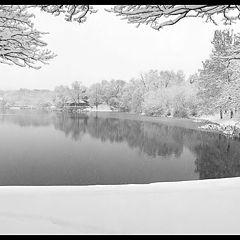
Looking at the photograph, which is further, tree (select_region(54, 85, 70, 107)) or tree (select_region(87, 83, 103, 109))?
tree (select_region(87, 83, 103, 109))

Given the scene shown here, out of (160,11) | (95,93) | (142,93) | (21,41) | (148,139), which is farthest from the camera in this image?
(142,93)

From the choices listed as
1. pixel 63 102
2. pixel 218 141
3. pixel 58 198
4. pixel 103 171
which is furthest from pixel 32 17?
pixel 63 102

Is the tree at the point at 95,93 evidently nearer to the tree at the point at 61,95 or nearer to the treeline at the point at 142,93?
the treeline at the point at 142,93

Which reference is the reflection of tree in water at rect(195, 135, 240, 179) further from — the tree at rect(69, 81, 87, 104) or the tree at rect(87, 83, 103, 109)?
the tree at rect(87, 83, 103, 109)

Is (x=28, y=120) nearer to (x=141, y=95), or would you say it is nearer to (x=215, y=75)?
(x=141, y=95)

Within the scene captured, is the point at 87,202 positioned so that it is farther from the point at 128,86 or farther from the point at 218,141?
the point at 128,86

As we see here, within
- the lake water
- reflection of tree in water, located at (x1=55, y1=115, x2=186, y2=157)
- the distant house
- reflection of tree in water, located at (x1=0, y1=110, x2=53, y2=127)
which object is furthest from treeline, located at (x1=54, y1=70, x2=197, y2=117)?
the lake water

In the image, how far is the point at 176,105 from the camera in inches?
1523

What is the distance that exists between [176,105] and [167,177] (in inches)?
1121

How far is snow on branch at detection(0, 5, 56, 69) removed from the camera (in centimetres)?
655

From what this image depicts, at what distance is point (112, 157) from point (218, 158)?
5.52m

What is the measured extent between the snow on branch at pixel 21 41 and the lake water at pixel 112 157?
4921mm

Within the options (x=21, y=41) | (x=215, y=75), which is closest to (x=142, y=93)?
(x=215, y=75)

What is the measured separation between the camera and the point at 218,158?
48.2 feet
